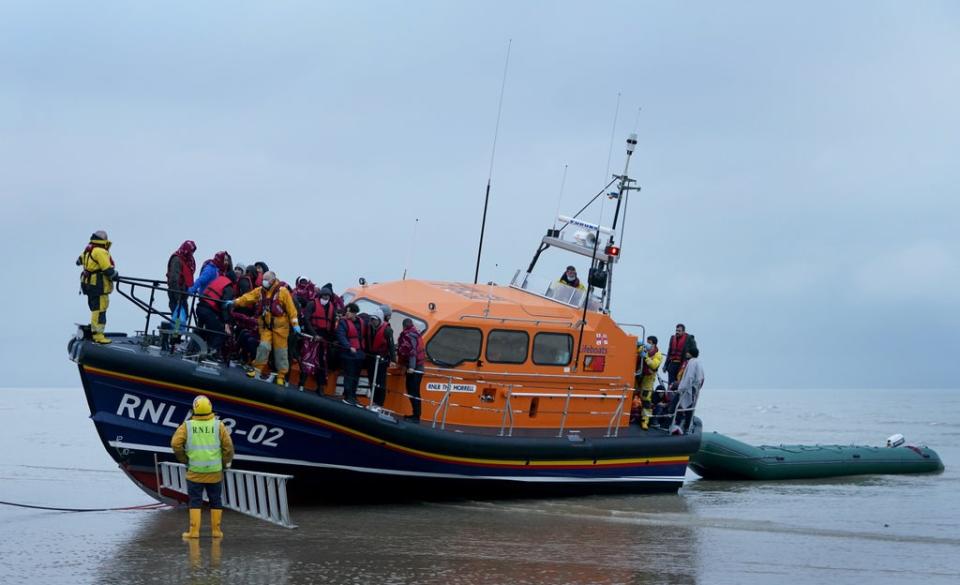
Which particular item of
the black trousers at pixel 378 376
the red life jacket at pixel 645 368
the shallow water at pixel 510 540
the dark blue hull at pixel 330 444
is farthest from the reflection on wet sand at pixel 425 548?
the red life jacket at pixel 645 368

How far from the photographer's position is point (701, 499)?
13406mm

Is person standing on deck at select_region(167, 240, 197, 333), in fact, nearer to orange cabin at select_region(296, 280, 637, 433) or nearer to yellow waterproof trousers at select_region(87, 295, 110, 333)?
yellow waterproof trousers at select_region(87, 295, 110, 333)

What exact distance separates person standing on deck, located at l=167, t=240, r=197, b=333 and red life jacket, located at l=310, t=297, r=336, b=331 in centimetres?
125

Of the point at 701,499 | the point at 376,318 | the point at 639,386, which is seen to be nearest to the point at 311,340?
the point at 376,318

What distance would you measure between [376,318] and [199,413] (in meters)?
2.55

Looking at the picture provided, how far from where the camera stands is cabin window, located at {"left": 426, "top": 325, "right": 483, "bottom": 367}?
37.6ft

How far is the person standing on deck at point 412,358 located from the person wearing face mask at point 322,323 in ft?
2.38

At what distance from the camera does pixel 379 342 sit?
10914mm

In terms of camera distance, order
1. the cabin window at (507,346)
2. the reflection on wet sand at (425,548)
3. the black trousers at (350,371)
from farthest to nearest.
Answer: the cabin window at (507,346) → the black trousers at (350,371) → the reflection on wet sand at (425,548)

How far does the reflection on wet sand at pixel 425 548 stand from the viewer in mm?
7785

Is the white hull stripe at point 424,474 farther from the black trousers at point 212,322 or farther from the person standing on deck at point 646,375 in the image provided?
the black trousers at point 212,322

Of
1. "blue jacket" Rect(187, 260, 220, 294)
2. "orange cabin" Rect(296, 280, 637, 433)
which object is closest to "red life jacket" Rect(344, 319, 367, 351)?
"orange cabin" Rect(296, 280, 637, 433)

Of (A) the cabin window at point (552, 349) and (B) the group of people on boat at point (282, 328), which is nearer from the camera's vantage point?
(B) the group of people on boat at point (282, 328)

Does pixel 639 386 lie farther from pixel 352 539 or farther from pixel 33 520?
pixel 33 520
